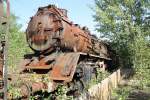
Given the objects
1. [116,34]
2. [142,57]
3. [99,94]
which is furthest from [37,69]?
[116,34]

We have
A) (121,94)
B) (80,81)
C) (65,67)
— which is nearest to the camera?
(65,67)

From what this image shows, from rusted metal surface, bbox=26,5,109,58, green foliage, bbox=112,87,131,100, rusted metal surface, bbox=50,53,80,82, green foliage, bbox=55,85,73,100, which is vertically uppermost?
rusted metal surface, bbox=26,5,109,58

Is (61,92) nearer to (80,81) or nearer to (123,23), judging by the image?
(80,81)

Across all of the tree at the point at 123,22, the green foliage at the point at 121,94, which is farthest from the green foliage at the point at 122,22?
the green foliage at the point at 121,94

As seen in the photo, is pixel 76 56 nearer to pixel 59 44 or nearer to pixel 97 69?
pixel 59 44

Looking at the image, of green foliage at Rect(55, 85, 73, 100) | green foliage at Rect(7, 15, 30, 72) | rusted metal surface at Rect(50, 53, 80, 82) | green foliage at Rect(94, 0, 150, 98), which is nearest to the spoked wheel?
rusted metal surface at Rect(50, 53, 80, 82)

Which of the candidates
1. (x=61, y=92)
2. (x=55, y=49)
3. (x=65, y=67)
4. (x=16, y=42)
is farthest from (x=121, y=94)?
(x=16, y=42)

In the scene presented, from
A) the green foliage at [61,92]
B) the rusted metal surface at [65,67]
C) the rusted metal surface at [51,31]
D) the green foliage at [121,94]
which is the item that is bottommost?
the green foliage at [121,94]

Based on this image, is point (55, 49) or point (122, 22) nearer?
point (55, 49)

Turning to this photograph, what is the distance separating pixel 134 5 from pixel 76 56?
19170 mm

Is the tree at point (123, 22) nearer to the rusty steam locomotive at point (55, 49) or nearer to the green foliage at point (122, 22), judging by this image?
the green foliage at point (122, 22)

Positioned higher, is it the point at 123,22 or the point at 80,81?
the point at 123,22

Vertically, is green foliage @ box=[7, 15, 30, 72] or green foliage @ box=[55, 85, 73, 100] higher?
green foliage @ box=[7, 15, 30, 72]

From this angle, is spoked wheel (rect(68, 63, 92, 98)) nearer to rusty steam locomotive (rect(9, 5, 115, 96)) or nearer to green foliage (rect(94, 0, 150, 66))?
rusty steam locomotive (rect(9, 5, 115, 96))
